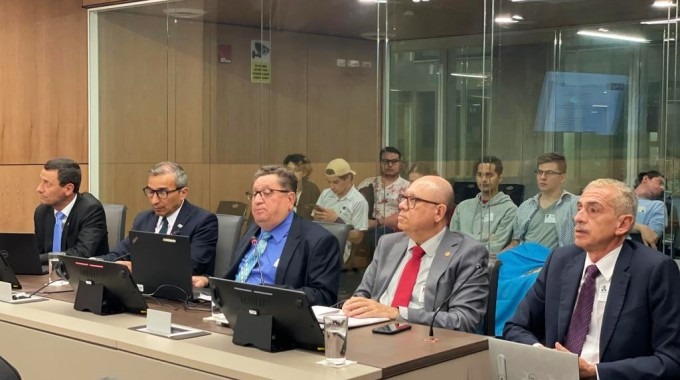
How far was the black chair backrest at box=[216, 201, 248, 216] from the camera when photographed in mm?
6805

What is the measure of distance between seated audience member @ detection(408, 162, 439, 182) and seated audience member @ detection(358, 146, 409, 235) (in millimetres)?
58

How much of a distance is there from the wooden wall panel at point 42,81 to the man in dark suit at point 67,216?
2513 mm

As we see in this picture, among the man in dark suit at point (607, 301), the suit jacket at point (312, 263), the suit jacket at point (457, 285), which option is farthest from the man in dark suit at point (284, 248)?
the man in dark suit at point (607, 301)

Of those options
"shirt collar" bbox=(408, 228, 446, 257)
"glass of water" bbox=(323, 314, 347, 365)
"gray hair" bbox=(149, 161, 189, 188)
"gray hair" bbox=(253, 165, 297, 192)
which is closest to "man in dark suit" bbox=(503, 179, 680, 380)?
"shirt collar" bbox=(408, 228, 446, 257)

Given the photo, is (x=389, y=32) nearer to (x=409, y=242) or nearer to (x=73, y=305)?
(x=409, y=242)

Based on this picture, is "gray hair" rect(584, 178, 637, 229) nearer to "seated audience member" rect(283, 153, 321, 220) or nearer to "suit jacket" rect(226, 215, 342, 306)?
"suit jacket" rect(226, 215, 342, 306)

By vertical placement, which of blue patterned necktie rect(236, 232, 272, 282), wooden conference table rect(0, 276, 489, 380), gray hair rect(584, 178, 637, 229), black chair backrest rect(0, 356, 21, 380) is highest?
gray hair rect(584, 178, 637, 229)

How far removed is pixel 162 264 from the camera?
351cm

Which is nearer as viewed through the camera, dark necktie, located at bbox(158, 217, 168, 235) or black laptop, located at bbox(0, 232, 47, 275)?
black laptop, located at bbox(0, 232, 47, 275)

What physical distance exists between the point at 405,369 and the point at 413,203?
1048mm

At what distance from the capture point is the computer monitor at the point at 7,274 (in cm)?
392

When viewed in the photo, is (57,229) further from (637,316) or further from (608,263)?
(637,316)

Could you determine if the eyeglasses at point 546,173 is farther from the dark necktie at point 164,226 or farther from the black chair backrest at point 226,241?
the dark necktie at point 164,226

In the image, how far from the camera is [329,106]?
249 inches
